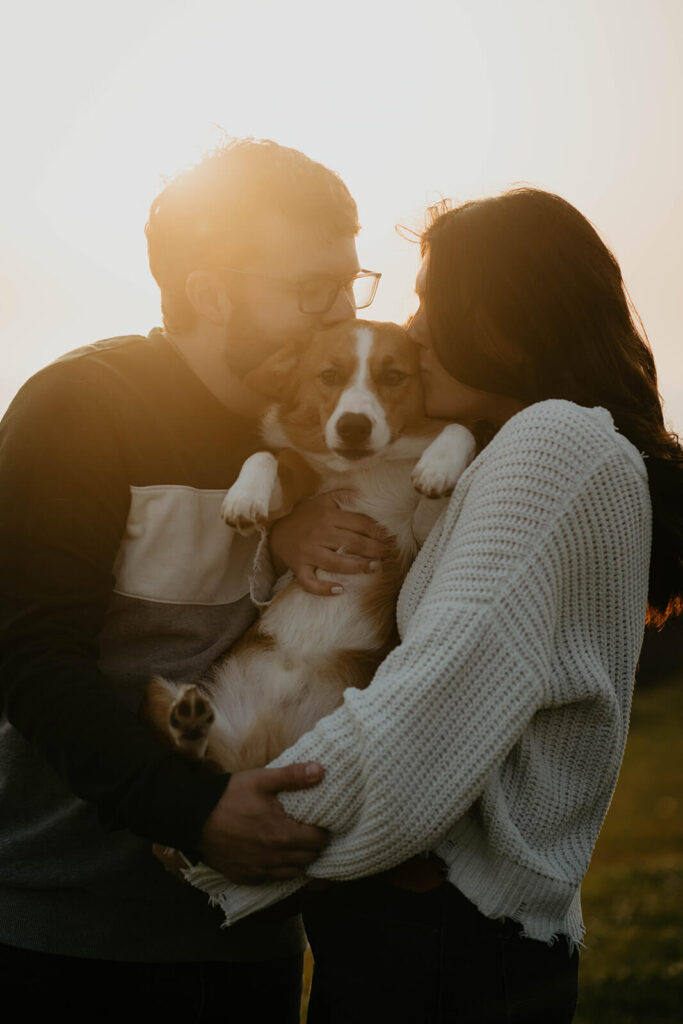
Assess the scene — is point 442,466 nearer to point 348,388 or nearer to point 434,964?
point 348,388

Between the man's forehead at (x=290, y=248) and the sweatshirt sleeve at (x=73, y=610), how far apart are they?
2.34ft

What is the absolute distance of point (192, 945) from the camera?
1823mm

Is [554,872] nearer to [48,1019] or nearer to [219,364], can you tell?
[48,1019]

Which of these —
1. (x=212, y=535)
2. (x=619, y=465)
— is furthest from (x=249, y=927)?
(x=619, y=465)

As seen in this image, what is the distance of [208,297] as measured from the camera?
228cm

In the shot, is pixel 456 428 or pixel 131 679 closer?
pixel 131 679

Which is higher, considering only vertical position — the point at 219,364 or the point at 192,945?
the point at 219,364

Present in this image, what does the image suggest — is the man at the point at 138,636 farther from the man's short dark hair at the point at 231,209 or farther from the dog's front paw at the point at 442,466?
the dog's front paw at the point at 442,466

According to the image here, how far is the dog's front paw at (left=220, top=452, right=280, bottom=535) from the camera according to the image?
199 cm

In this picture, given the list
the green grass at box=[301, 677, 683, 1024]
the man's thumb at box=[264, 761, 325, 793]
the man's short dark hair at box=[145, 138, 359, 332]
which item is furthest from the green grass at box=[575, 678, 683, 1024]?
the man's short dark hair at box=[145, 138, 359, 332]

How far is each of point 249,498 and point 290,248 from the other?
72 centimetres

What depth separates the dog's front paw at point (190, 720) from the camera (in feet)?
5.68

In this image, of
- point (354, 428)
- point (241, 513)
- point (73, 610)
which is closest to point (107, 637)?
point (73, 610)

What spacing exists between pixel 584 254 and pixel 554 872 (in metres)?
1.19
